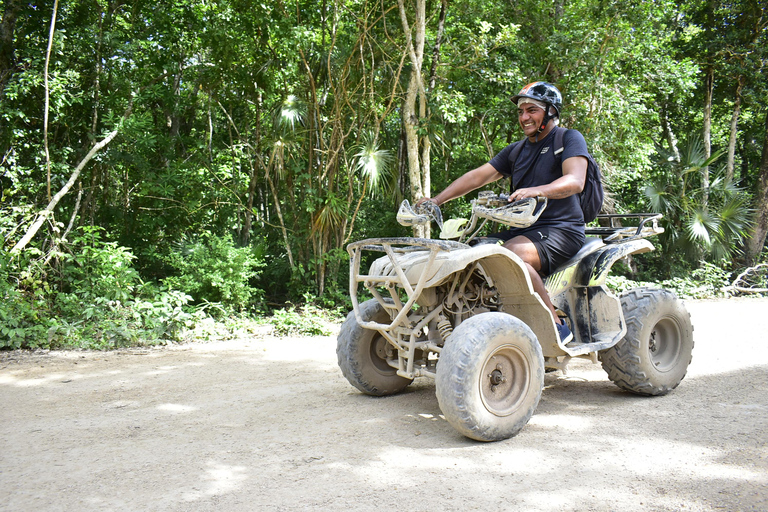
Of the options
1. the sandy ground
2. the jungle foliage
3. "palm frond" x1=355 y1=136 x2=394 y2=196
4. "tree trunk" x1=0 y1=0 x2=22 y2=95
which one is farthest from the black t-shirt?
"tree trunk" x1=0 y1=0 x2=22 y2=95

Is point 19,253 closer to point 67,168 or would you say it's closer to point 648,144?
point 67,168

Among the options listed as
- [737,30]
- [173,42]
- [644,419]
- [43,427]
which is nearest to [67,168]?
[173,42]

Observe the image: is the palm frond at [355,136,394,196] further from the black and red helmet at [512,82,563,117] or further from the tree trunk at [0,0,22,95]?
the black and red helmet at [512,82,563,117]

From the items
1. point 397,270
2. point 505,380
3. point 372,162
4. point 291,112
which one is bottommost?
point 505,380

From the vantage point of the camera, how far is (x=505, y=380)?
3.75 metres

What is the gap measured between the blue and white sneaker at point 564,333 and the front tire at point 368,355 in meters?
1.25

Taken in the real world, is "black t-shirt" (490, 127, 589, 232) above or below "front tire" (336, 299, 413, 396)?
above

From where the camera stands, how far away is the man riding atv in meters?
4.06

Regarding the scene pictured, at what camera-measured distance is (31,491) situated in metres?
2.95

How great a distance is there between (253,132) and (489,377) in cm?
987

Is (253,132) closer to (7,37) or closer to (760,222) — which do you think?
(7,37)

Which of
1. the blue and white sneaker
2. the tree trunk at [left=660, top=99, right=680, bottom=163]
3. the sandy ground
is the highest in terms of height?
the tree trunk at [left=660, top=99, right=680, bottom=163]

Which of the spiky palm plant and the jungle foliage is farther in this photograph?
the spiky palm plant

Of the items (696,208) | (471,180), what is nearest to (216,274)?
(471,180)
